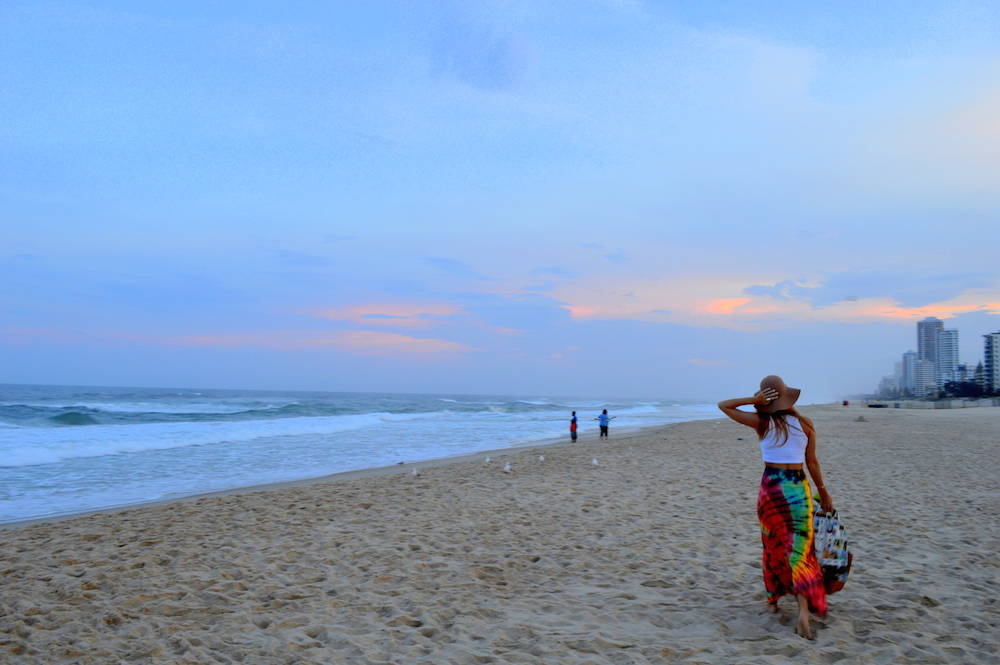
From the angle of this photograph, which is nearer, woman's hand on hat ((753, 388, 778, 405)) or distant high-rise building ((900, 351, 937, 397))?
woman's hand on hat ((753, 388, 778, 405))

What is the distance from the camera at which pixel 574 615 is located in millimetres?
4359

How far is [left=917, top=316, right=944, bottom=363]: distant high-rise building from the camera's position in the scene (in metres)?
156

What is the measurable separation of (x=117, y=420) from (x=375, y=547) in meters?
32.2

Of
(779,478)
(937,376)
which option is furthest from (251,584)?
(937,376)

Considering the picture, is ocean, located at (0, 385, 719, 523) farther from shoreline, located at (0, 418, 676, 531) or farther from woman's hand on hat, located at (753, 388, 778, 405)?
woman's hand on hat, located at (753, 388, 778, 405)

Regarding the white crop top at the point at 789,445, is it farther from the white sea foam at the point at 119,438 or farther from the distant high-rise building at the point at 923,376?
the distant high-rise building at the point at 923,376

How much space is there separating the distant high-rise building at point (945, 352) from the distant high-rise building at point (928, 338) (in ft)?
3.80

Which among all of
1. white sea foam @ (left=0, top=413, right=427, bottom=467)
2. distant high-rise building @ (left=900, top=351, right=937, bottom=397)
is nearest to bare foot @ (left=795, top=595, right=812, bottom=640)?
white sea foam @ (left=0, top=413, right=427, bottom=467)

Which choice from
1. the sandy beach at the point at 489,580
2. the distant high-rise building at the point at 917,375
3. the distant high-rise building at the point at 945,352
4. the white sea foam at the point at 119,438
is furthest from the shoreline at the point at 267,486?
the distant high-rise building at the point at 945,352

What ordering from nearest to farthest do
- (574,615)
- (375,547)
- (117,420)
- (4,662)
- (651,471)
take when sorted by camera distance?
(4,662) < (574,615) < (375,547) < (651,471) < (117,420)

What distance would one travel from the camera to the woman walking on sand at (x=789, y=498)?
12.2 feet

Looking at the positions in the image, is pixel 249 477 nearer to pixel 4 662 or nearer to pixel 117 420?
pixel 4 662

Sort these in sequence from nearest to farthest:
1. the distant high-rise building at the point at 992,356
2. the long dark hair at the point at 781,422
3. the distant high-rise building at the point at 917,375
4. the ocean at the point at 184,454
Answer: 1. the long dark hair at the point at 781,422
2. the ocean at the point at 184,454
3. the distant high-rise building at the point at 992,356
4. the distant high-rise building at the point at 917,375

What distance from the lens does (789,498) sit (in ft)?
12.2
